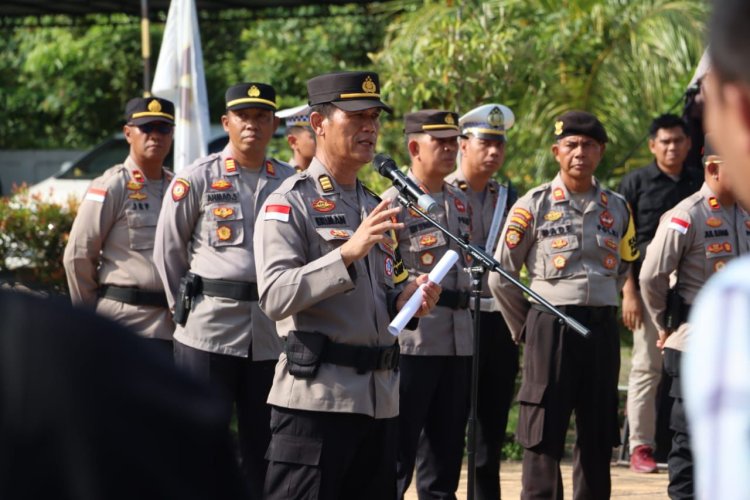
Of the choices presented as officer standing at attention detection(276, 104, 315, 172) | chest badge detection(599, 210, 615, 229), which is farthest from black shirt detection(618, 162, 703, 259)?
officer standing at attention detection(276, 104, 315, 172)

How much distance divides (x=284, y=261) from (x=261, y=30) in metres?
13.6

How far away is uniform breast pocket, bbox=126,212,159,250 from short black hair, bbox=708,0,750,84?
587 cm

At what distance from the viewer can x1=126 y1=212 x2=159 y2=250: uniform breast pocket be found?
704cm

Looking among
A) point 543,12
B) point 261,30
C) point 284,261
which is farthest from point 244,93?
point 261,30

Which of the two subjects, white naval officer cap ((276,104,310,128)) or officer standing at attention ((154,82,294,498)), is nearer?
officer standing at attention ((154,82,294,498))

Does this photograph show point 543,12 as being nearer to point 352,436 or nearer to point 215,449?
point 352,436

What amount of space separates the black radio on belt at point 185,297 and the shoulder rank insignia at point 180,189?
41 cm

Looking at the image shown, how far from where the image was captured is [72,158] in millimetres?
19594

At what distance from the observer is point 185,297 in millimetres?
6262

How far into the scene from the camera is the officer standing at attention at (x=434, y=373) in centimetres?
653

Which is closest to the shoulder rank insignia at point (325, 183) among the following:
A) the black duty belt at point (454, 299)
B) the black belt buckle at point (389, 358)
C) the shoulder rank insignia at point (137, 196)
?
the black belt buckle at point (389, 358)

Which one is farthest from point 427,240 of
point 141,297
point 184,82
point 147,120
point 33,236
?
point 33,236

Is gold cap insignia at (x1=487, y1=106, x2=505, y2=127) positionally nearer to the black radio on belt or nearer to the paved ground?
the paved ground

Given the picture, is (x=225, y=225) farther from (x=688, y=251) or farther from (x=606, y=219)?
(x=688, y=251)
